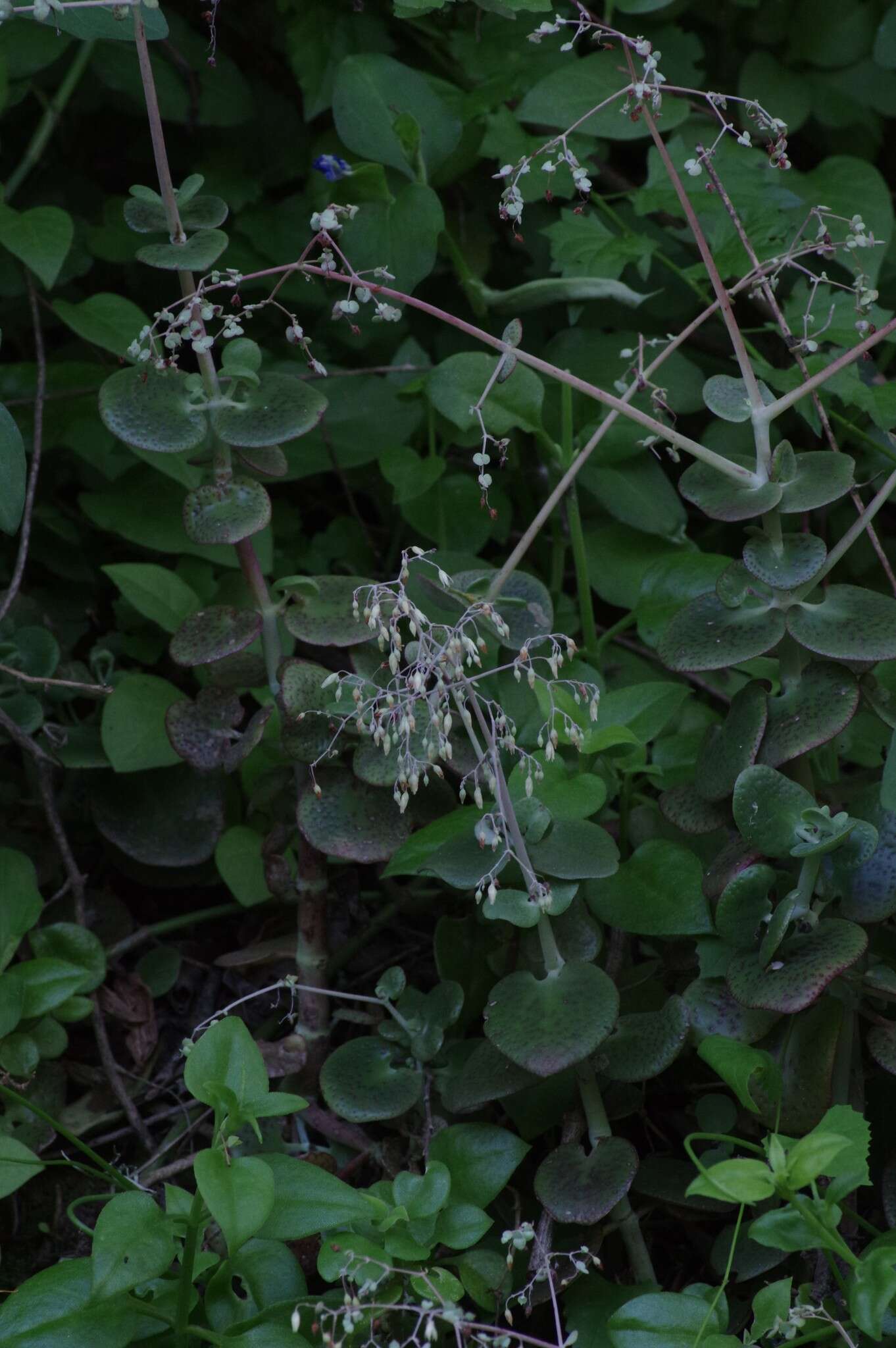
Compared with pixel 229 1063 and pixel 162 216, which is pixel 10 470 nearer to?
pixel 162 216

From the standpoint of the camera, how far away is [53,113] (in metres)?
1.56

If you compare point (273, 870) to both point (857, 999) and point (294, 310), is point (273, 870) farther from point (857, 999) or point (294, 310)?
point (294, 310)

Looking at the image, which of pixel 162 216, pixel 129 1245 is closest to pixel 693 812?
pixel 129 1245

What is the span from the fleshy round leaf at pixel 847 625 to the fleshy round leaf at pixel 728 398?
0.08 metres

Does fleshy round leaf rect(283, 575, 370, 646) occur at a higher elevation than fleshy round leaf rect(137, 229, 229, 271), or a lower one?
lower

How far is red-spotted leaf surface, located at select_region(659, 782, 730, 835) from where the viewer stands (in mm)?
1018

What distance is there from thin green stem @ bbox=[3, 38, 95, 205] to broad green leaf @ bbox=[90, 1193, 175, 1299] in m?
1.21

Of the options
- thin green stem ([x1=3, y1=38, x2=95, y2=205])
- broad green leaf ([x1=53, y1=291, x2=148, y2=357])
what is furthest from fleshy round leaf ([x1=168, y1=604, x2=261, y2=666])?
thin green stem ([x1=3, y1=38, x2=95, y2=205])

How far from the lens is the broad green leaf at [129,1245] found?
778 mm

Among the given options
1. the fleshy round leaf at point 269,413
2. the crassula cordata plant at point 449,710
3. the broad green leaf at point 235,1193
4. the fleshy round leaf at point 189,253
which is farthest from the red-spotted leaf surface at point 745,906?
the fleshy round leaf at point 189,253

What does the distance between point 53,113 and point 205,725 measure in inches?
35.6

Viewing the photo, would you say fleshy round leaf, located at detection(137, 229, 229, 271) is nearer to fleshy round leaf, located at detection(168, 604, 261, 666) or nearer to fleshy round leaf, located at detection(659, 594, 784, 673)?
fleshy round leaf, located at detection(168, 604, 261, 666)

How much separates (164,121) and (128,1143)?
1.28 meters

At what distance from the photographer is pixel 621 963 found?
1124 millimetres
